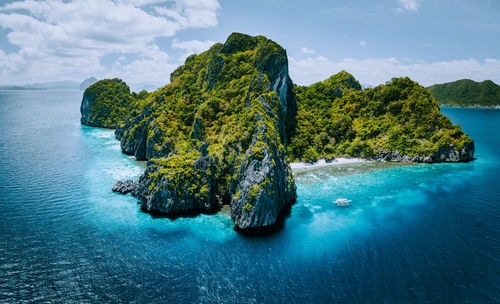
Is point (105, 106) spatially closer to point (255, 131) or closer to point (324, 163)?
point (255, 131)

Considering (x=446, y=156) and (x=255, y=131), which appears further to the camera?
(x=446, y=156)

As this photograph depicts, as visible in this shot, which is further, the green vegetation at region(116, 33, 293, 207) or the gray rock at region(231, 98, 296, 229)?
the green vegetation at region(116, 33, 293, 207)

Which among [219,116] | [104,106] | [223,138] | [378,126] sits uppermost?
[104,106]

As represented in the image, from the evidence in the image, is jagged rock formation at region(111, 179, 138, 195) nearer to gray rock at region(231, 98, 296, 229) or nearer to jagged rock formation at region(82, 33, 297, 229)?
jagged rock formation at region(82, 33, 297, 229)

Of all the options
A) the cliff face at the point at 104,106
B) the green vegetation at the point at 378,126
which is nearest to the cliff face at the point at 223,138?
the green vegetation at the point at 378,126

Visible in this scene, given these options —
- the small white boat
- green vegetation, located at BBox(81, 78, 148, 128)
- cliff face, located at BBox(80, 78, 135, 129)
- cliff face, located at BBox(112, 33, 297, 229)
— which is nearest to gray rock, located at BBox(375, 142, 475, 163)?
cliff face, located at BBox(112, 33, 297, 229)

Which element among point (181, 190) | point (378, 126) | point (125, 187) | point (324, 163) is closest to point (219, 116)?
point (181, 190)

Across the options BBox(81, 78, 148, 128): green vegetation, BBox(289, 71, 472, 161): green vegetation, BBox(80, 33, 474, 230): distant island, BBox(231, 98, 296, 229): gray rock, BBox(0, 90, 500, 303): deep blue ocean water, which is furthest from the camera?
BBox(81, 78, 148, 128): green vegetation
